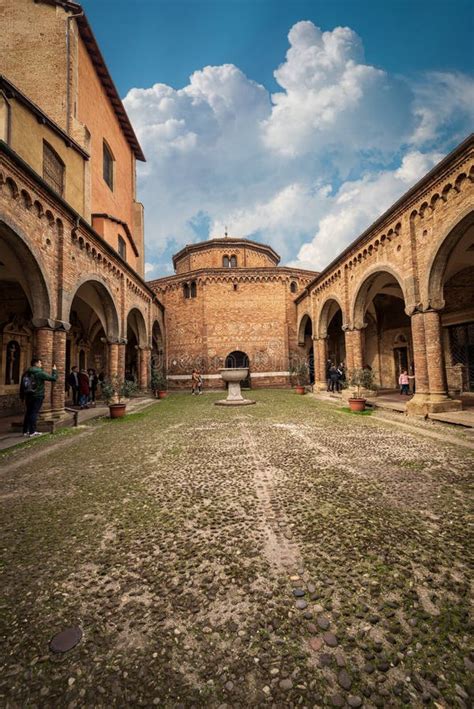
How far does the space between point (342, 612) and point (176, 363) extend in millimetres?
23727

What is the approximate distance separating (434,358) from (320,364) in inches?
378

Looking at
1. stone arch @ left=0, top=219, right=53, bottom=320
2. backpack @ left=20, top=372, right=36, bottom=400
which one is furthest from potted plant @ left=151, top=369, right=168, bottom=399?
backpack @ left=20, top=372, right=36, bottom=400

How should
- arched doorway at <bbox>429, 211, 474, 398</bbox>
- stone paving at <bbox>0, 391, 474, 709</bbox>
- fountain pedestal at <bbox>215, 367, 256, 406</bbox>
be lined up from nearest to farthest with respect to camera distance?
stone paving at <bbox>0, 391, 474, 709</bbox>, arched doorway at <bbox>429, 211, 474, 398</bbox>, fountain pedestal at <bbox>215, 367, 256, 406</bbox>

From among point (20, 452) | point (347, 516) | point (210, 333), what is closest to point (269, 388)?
point (210, 333)

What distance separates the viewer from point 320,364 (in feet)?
62.1

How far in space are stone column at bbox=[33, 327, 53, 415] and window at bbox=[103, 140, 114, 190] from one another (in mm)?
13413

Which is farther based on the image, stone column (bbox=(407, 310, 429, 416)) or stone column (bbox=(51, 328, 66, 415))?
stone column (bbox=(407, 310, 429, 416))

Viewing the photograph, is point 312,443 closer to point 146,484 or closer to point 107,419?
point 146,484

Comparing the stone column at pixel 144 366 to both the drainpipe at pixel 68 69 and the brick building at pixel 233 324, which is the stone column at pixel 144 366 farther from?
the drainpipe at pixel 68 69

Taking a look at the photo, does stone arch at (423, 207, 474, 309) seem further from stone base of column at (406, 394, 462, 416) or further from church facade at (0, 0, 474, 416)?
stone base of column at (406, 394, 462, 416)

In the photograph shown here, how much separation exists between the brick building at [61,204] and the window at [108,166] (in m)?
0.07

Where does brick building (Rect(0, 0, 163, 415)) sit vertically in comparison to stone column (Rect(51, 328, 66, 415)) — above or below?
above

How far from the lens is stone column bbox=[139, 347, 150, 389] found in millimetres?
18562

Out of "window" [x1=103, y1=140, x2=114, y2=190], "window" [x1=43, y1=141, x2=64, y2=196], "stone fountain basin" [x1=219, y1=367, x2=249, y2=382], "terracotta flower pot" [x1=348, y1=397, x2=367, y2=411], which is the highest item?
"window" [x1=103, y1=140, x2=114, y2=190]
